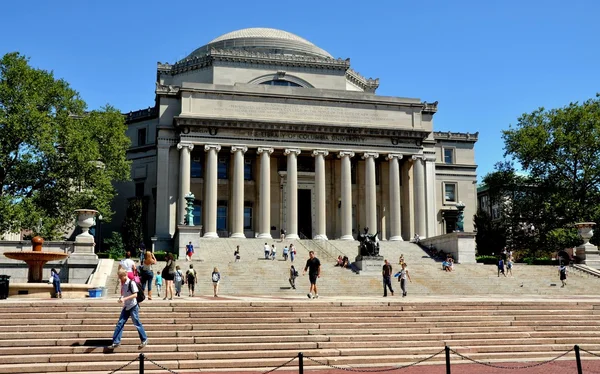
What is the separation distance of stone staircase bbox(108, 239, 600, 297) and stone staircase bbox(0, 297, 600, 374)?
1065 cm

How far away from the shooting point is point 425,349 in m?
17.2

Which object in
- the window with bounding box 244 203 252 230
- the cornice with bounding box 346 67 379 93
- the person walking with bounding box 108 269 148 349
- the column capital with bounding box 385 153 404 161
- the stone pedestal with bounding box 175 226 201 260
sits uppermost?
the cornice with bounding box 346 67 379 93

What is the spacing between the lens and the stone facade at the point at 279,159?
53.0 metres

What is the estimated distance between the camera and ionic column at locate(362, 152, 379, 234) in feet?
179

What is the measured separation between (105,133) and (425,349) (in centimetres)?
3843

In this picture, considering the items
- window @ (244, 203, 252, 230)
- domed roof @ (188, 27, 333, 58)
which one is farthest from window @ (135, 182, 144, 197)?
domed roof @ (188, 27, 333, 58)

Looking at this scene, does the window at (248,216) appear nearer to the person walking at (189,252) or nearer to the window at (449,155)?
the person walking at (189,252)

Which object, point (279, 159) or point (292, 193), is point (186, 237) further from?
point (279, 159)

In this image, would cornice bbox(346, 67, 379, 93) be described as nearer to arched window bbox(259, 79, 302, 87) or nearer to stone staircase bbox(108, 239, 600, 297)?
arched window bbox(259, 79, 302, 87)

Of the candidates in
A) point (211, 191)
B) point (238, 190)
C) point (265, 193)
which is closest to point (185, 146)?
point (211, 191)

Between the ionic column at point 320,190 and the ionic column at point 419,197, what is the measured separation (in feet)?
27.4

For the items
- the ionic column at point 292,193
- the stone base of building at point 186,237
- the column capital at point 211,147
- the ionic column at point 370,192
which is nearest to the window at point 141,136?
the column capital at point 211,147

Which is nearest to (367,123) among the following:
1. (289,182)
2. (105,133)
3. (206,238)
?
(289,182)

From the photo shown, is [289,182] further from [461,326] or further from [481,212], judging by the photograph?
[461,326]
